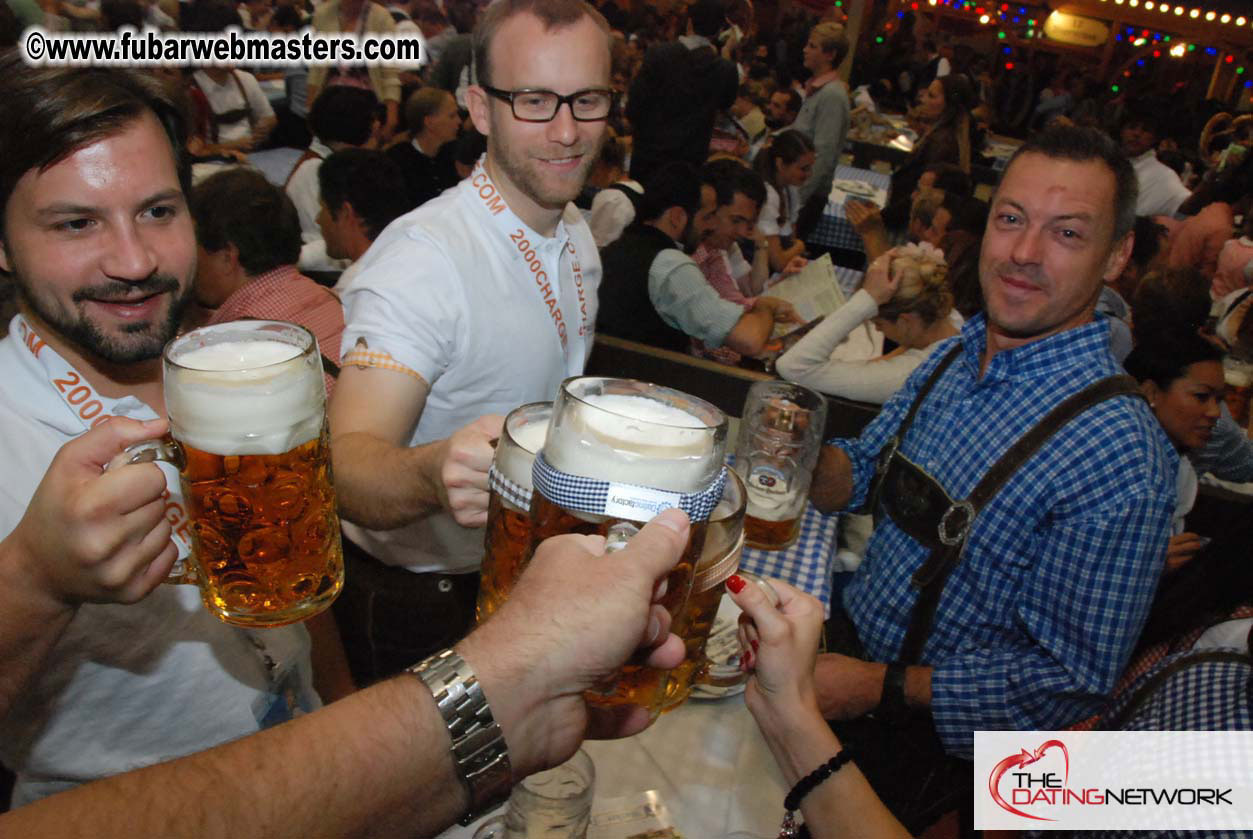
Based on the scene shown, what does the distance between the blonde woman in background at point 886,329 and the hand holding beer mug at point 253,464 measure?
2.28 metres

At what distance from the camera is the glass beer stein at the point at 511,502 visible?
81 cm

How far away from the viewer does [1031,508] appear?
1.61m

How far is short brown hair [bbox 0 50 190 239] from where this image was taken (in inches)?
43.9

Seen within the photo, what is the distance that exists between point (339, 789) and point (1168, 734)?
1.22 meters

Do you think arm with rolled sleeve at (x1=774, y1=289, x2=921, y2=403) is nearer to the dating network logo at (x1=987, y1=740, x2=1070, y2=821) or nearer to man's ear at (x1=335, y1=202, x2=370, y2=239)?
the dating network logo at (x1=987, y1=740, x2=1070, y2=821)

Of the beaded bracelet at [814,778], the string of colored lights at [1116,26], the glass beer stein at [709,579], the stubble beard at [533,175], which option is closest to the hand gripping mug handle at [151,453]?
the glass beer stein at [709,579]

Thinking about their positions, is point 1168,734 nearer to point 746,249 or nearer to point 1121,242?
point 1121,242

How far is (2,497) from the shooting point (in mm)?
1062

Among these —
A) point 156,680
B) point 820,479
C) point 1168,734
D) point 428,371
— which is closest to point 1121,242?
point 820,479

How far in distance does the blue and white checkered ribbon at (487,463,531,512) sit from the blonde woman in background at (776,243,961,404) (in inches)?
90.0

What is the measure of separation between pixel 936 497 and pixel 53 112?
181 centimetres

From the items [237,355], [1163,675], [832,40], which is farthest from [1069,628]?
[832,40]

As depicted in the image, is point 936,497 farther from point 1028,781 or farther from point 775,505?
point 1028,781

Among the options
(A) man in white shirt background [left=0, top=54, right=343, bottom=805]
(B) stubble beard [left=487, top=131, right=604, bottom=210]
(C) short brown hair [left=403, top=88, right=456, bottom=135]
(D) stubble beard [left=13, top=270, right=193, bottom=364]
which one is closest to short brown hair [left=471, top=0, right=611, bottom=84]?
(B) stubble beard [left=487, top=131, right=604, bottom=210]
